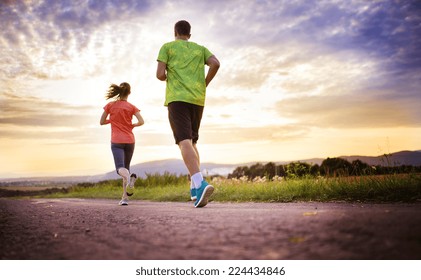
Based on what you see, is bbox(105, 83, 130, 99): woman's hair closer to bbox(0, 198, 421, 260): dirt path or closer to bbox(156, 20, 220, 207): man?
bbox(156, 20, 220, 207): man

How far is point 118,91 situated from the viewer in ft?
24.2

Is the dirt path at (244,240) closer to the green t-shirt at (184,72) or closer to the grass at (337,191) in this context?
the green t-shirt at (184,72)

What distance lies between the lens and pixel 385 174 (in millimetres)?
6172

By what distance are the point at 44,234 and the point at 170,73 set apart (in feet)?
9.21

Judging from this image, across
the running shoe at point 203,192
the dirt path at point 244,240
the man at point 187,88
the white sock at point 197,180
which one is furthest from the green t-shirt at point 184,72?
the dirt path at point 244,240

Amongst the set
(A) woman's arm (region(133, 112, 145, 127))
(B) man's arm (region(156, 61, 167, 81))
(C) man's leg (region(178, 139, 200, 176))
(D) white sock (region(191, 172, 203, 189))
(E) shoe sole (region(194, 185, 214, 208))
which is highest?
(B) man's arm (region(156, 61, 167, 81))

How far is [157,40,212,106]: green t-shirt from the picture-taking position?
191 inches

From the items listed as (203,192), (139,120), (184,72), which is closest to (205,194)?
(203,192)

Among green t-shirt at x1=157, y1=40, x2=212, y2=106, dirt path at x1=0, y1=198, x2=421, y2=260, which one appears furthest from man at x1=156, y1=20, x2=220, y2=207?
dirt path at x1=0, y1=198, x2=421, y2=260

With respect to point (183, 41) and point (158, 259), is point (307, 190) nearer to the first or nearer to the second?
point (183, 41)

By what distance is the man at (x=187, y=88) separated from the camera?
15.4 ft

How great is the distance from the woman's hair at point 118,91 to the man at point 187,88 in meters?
2.50

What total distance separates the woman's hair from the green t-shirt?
2556 millimetres
